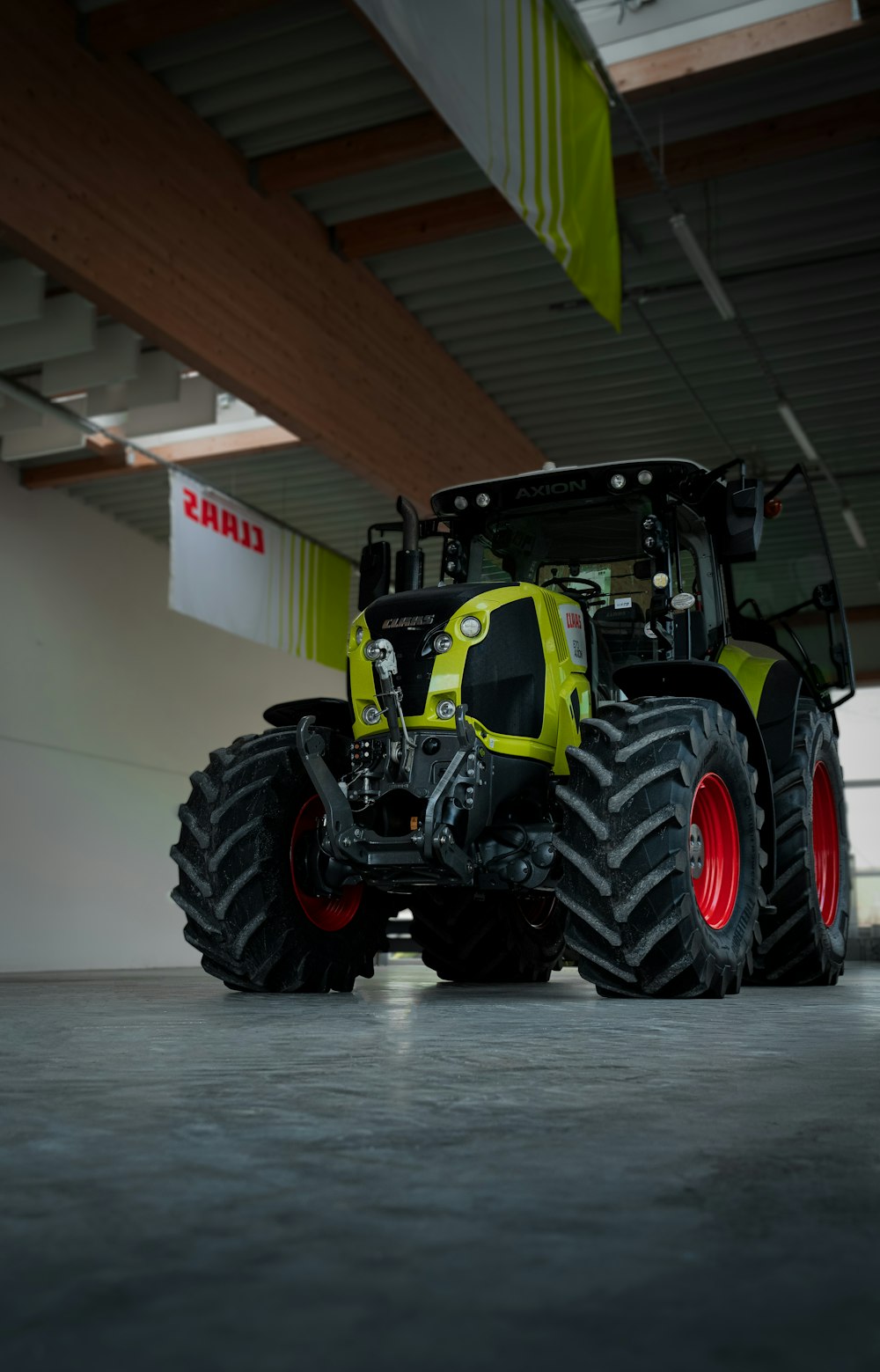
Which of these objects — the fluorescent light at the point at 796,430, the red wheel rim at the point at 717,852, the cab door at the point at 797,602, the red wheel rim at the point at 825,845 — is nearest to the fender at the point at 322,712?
the red wheel rim at the point at 717,852

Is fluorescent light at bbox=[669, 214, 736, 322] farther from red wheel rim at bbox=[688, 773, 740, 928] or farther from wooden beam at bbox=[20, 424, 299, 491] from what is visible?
red wheel rim at bbox=[688, 773, 740, 928]

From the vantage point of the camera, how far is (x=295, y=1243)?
48.2 inches

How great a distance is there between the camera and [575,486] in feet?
19.2

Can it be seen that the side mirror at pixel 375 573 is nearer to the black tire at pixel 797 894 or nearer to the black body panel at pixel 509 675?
A: the black body panel at pixel 509 675

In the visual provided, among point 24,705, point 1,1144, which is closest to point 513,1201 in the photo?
point 1,1144

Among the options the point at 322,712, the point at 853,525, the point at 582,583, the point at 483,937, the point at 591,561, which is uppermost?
the point at 853,525

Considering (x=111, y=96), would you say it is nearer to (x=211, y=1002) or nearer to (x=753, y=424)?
(x=211, y=1002)

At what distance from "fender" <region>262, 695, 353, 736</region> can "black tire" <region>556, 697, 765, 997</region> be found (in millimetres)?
1363

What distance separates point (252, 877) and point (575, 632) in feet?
5.38

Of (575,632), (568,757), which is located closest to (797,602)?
(575,632)

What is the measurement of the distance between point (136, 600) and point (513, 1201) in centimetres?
1521

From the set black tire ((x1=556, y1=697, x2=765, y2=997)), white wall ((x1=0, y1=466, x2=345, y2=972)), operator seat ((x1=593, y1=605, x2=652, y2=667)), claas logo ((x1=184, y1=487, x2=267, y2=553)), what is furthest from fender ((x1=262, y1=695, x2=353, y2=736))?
white wall ((x1=0, y1=466, x2=345, y2=972))

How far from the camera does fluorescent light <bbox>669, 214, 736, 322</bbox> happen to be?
8938 mm

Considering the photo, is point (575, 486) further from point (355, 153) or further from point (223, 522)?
point (223, 522)
